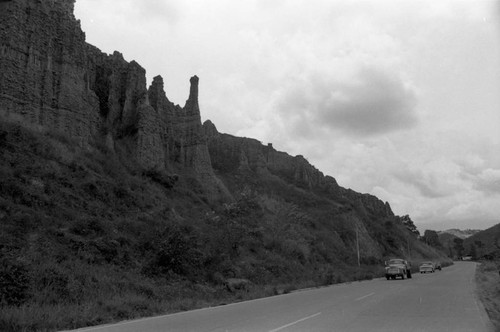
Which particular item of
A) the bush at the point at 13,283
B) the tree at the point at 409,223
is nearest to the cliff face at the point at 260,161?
the tree at the point at 409,223

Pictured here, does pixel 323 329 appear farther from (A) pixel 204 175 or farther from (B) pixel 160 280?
(A) pixel 204 175

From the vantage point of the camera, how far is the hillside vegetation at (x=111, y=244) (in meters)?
13.8

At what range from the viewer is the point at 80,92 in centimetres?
3428

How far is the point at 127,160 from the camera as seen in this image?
37.1 metres

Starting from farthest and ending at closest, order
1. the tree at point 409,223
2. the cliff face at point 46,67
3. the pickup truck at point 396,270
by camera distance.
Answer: the tree at point 409,223
the pickup truck at point 396,270
the cliff face at point 46,67

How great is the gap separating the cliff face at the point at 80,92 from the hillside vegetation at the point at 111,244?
2036mm

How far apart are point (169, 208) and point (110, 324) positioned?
20.9m

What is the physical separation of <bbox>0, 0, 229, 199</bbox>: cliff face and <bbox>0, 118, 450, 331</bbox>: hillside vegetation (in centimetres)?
204

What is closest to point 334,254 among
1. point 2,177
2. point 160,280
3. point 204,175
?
point 204,175

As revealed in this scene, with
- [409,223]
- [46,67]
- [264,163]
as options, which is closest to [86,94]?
[46,67]

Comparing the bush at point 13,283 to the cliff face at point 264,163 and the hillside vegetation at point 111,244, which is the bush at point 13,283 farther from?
the cliff face at point 264,163

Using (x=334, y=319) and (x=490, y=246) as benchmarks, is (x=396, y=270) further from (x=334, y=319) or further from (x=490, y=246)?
(x=490, y=246)

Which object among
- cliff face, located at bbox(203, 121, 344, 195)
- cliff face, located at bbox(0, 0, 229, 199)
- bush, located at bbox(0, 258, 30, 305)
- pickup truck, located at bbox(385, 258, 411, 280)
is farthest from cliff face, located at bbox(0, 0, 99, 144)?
cliff face, located at bbox(203, 121, 344, 195)

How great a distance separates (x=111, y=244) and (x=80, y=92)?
17.7 metres
